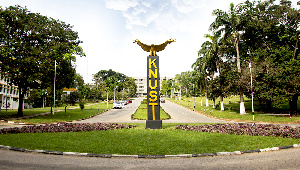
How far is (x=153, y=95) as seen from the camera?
56.5 ft

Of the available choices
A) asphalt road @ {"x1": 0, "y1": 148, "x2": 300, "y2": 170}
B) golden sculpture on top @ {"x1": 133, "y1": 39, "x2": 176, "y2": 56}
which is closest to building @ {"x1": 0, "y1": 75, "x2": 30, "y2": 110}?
golden sculpture on top @ {"x1": 133, "y1": 39, "x2": 176, "y2": 56}

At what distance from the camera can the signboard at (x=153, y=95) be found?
16891mm

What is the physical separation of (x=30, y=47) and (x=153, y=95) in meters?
17.3

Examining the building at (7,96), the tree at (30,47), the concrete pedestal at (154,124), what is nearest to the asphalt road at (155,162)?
the concrete pedestal at (154,124)

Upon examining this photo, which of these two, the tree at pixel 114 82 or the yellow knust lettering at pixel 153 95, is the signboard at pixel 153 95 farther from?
the tree at pixel 114 82

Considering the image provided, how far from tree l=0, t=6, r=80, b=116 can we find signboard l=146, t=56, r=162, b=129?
14176 millimetres

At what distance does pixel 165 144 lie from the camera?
10648 millimetres

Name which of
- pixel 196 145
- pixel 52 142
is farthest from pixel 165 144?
pixel 52 142

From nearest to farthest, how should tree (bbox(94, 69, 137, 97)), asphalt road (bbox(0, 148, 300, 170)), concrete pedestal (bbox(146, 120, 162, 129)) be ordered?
asphalt road (bbox(0, 148, 300, 170)) → concrete pedestal (bbox(146, 120, 162, 129)) → tree (bbox(94, 69, 137, 97))

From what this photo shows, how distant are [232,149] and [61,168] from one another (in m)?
7.21

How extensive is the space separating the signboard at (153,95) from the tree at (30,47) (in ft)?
46.5

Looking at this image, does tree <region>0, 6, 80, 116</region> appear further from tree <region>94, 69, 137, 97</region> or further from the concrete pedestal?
tree <region>94, 69, 137, 97</region>

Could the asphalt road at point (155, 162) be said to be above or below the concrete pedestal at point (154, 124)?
below

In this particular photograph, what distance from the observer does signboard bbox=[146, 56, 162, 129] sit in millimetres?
16891
